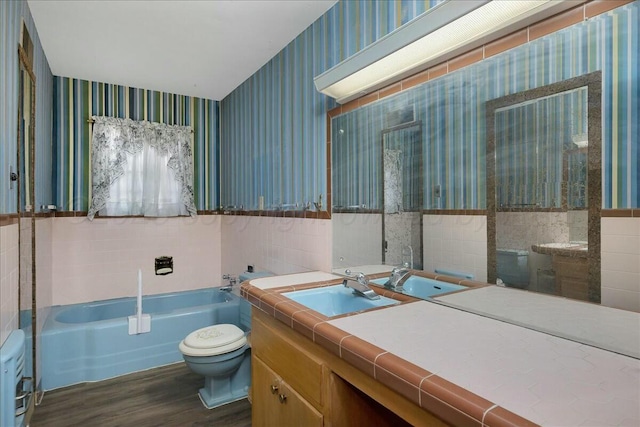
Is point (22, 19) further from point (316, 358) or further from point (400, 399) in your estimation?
point (400, 399)

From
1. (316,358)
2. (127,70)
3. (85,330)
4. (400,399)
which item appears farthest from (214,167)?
(400,399)

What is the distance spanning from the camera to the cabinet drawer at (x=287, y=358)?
1150 mm

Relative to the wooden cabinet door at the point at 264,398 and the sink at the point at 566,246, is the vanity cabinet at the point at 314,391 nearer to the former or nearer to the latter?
the wooden cabinet door at the point at 264,398

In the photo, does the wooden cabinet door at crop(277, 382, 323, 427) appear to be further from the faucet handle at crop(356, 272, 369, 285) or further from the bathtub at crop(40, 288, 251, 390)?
the bathtub at crop(40, 288, 251, 390)

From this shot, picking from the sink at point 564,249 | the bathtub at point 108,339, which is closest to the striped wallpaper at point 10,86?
the bathtub at point 108,339

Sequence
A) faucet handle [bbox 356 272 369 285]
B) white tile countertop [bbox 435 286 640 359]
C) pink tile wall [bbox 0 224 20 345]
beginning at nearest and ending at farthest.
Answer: white tile countertop [bbox 435 286 640 359], pink tile wall [bbox 0 224 20 345], faucet handle [bbox 356 272 369 285]

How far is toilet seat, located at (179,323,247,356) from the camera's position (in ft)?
6.98

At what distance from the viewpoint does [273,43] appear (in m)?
2.57

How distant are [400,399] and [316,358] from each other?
378mm

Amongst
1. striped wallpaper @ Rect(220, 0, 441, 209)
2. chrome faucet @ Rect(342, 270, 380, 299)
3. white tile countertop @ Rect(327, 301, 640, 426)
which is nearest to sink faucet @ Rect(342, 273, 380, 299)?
chrome faucet @ Rect(342, 270, 380, 299)

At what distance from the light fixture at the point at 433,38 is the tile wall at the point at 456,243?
0.68 metres

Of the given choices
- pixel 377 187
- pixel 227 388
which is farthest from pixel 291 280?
pixel 227 388

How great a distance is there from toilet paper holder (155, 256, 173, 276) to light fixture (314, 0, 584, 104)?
2.76 metres

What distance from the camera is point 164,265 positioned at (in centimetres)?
369
